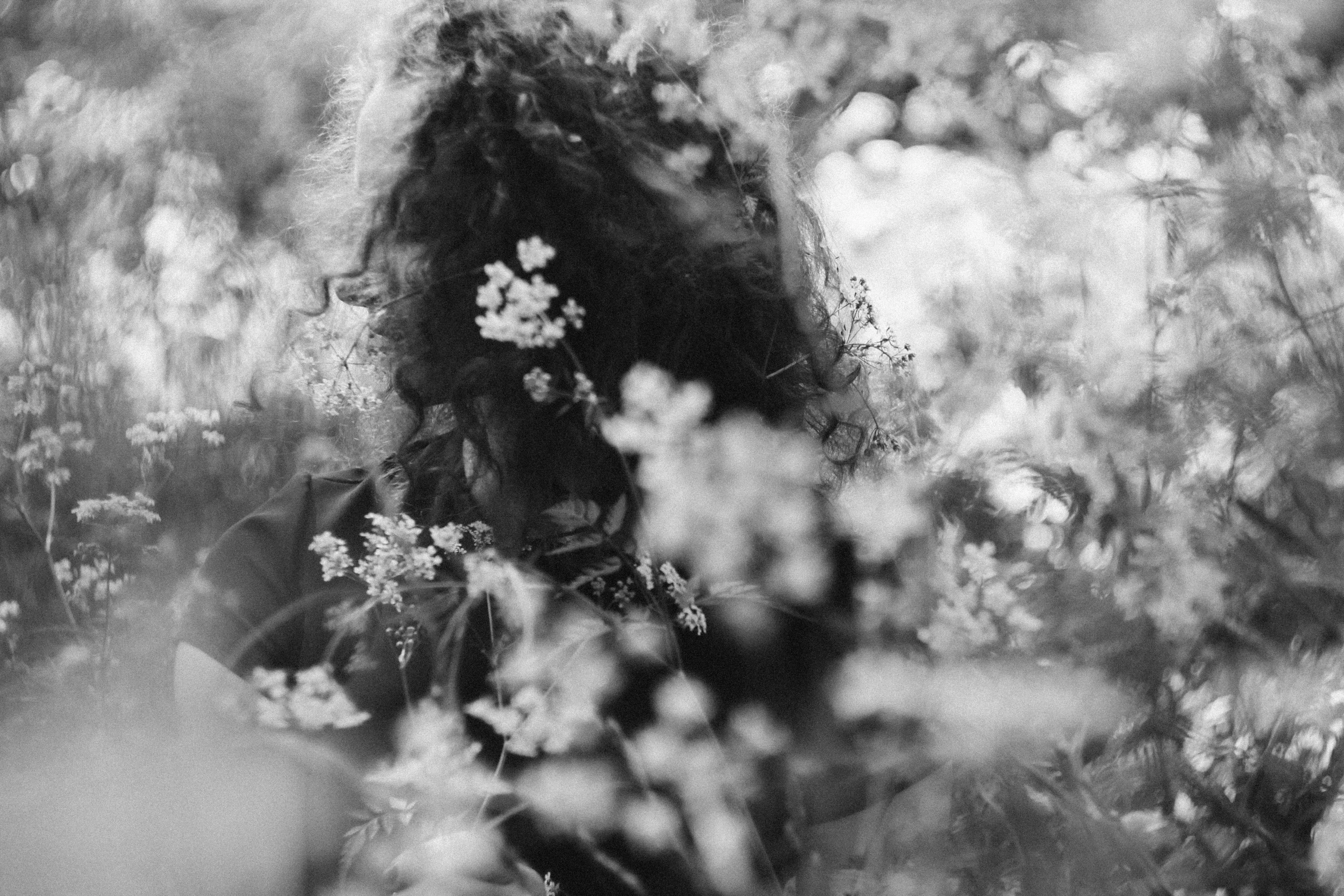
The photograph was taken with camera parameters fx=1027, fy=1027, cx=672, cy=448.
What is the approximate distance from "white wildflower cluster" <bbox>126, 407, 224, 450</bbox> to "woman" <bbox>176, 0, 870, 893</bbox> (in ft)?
1.12

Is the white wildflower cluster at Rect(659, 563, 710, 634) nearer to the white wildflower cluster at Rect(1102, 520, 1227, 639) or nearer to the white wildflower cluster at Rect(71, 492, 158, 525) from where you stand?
the white wildflower cluster at Rect(1102, 520, 1227, 639)

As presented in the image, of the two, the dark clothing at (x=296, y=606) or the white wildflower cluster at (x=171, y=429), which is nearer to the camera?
the dark clothing at (x=296, y=606)

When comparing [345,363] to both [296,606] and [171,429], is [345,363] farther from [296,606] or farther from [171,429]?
[171,429]

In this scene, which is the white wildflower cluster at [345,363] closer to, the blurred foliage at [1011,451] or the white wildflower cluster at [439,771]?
the blurred foliage at [1011,451]

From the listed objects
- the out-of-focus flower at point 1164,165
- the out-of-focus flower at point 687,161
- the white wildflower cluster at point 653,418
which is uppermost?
the out-of-focus flower at point 1164,165

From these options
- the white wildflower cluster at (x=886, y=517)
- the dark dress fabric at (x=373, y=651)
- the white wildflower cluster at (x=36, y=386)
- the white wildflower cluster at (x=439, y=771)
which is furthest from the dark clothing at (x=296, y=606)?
the white wildflower cluster at (x=36, y=386)

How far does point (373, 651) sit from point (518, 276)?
365 mm

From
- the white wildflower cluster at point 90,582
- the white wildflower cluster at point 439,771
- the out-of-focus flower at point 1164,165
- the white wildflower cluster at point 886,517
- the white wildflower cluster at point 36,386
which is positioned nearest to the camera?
the white wildflower cluster at point 439,771

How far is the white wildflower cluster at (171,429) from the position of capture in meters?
1.33

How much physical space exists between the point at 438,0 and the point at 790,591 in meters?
0.70

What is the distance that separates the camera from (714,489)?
722 mm

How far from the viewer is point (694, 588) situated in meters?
0.77

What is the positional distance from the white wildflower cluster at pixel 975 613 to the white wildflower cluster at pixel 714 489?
11 cm

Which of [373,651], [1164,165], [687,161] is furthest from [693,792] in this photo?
[1164,165]
